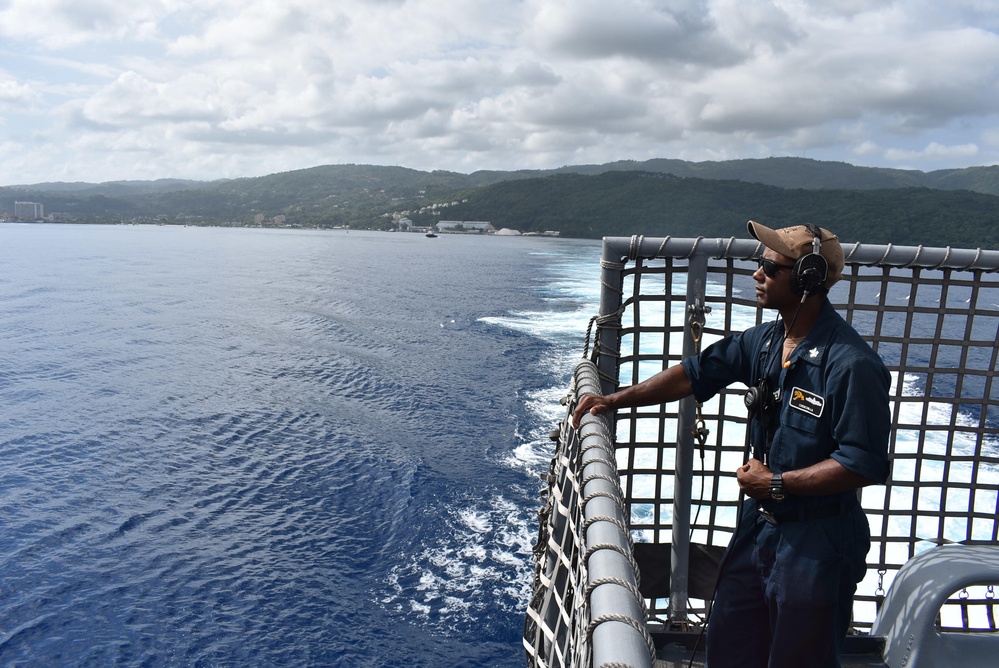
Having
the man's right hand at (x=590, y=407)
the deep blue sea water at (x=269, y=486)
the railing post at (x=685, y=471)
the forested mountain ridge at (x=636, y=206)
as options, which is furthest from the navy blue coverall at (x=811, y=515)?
the forested mountain ridge at (x=636, y=206)

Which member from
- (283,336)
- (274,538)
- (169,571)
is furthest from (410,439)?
(283,336)

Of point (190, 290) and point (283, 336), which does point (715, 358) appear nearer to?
point (283, 336)

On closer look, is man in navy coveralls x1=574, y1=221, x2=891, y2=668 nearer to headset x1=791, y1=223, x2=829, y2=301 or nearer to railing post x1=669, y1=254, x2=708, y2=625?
headset x1=791, y1=223, x2=829, y2=301

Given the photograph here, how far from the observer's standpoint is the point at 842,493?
207 cm

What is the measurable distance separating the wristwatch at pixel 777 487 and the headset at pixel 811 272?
569 mm

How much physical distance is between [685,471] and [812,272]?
150cm

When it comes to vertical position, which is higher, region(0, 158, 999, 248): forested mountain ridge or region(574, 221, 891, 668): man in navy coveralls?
region(0, 158, 999, 248): forested mountain ridge

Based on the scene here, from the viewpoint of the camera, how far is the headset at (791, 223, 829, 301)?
Answer: 6.98ft

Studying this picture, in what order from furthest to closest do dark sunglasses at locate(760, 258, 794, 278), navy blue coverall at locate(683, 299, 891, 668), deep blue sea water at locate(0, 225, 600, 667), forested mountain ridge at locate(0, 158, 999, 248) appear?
forested mountain ridge at locate(0, 158, 999, 248)
deep blue sea water at locate(0, 225, 600, 667)
dark sunglasses at locate(760, 258, 794, 278)
navy blue coverall at locate(683, 299, 891, 668)

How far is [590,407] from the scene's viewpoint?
234 centimetres

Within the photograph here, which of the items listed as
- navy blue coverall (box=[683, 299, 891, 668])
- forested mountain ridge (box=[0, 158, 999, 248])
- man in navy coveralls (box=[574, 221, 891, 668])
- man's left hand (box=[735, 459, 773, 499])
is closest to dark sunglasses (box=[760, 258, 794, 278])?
man in navy coveralls (box=[574, 221, 891, 668])

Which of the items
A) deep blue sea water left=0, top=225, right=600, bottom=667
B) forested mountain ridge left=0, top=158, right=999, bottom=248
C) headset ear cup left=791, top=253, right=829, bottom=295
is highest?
forested mountain ridge left=0, top=158, right=999, bottom=248

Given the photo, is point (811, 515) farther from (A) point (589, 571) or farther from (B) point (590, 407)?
(A) point (589, 571)

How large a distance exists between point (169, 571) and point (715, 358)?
40.0 feet
